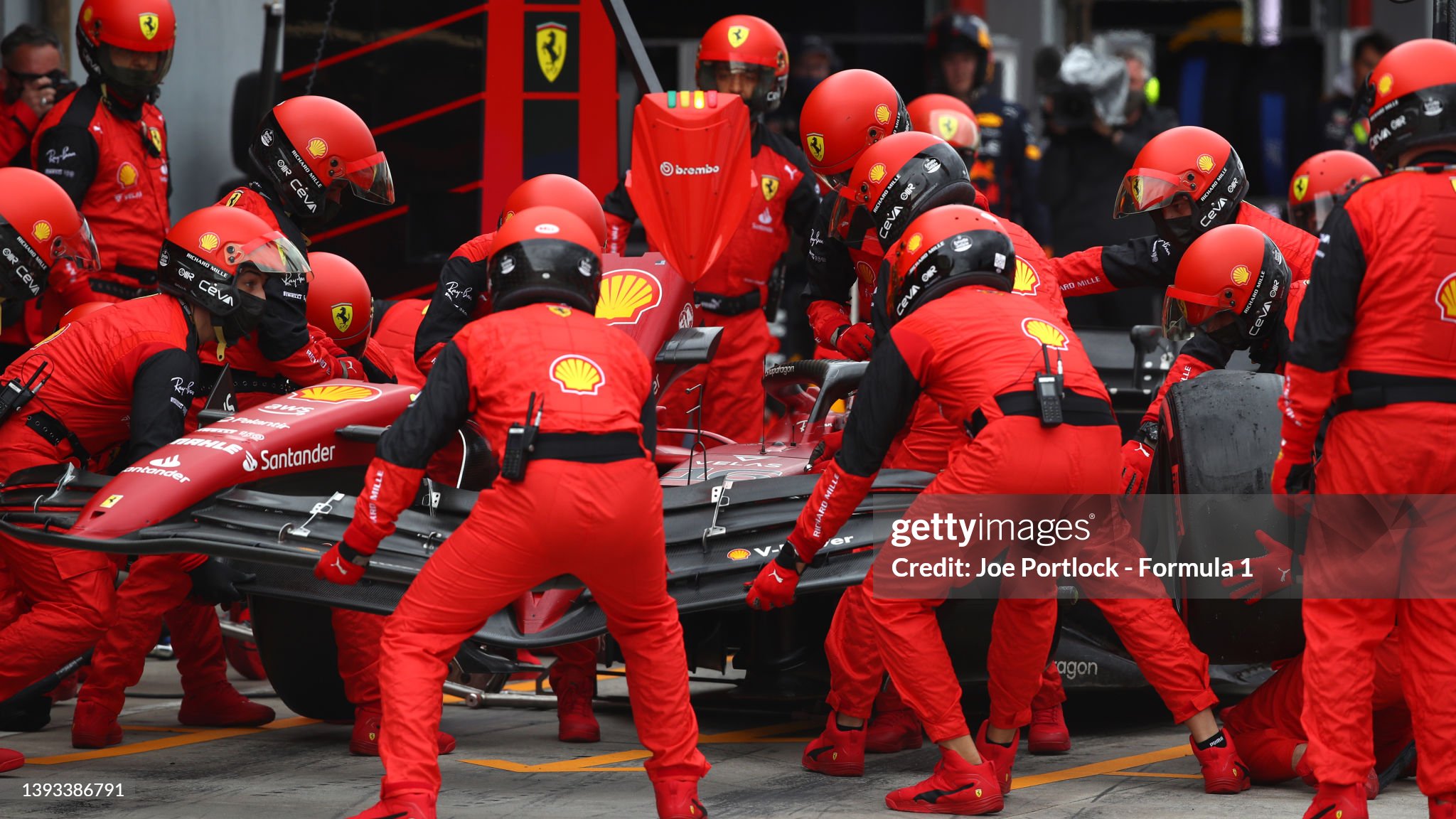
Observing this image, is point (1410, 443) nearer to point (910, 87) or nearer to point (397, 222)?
point (397, 222)

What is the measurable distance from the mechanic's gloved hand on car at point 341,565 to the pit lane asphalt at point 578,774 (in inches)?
27.3

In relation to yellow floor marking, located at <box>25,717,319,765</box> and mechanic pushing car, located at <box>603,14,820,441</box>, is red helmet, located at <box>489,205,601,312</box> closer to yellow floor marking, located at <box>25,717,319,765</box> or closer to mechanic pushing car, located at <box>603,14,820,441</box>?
yellow floor marking, located at <box>25,717,319,765</box>

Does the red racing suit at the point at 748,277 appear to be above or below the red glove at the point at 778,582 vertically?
above

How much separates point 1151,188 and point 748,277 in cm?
193

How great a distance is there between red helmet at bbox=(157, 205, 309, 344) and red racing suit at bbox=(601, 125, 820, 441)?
215cm

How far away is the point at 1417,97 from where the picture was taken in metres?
4.88

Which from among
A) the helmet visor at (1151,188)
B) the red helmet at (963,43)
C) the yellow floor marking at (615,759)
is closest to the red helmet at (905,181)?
the helmet visor at (1151,188)

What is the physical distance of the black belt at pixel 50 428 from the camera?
5.84 m

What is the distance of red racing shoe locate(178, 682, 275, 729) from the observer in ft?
21.9

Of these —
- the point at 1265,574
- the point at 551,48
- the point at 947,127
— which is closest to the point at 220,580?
the point at 1265,574

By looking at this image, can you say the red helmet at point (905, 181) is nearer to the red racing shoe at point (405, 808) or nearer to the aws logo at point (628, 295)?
the aws logo at point (628, 295)

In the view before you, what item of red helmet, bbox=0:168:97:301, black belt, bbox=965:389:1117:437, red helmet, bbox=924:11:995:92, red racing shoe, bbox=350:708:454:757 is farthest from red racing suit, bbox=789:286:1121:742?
red helmet, bbox=924:11:995:92

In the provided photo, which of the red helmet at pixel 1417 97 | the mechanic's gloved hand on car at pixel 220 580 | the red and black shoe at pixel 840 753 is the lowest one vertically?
the red and black shoe at pixel 840 753

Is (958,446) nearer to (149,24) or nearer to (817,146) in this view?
(817,146)
